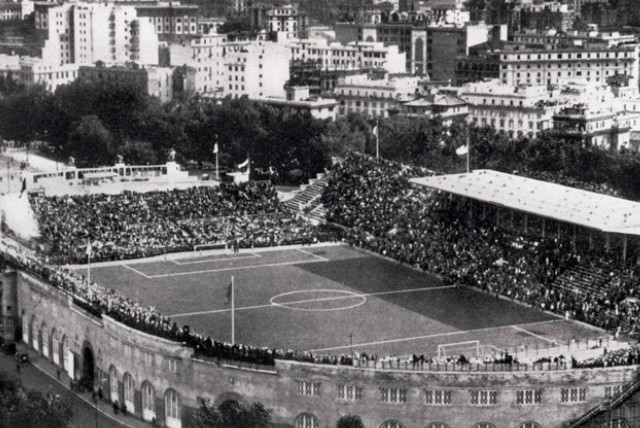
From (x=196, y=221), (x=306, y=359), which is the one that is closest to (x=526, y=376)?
(x=306, y=359)

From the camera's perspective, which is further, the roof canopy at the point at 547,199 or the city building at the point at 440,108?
the city building at the point at 440,108

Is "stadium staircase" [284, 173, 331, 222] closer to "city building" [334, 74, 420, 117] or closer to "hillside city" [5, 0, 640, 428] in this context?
"hillside city" [5, 0, 640, 428]

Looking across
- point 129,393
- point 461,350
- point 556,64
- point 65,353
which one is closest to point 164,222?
point 65,353

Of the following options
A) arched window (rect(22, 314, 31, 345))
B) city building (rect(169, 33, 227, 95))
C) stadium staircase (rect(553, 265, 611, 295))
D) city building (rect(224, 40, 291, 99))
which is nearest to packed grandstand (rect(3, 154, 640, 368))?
stadium staircase (rect(553, 265, 611, 295))

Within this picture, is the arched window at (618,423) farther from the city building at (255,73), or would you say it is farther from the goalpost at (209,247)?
the city building at (255,73)

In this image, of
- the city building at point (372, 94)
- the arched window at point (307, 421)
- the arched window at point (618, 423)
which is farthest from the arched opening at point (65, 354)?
the city building at point (372, 94)
